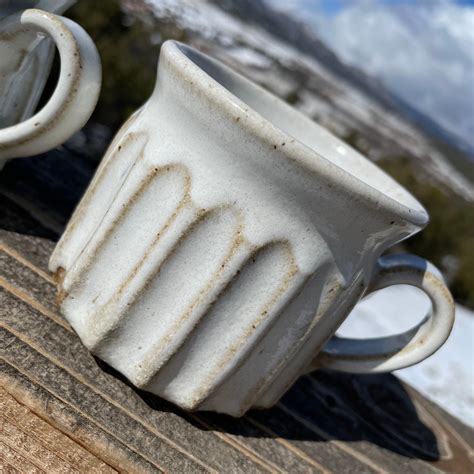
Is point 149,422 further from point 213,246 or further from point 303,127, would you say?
point 303,127

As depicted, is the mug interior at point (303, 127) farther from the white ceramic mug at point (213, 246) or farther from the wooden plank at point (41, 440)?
the wooden plank at point (41, 440)

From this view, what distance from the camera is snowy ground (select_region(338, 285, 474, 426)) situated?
1.13 metres

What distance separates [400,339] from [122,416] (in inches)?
11.6

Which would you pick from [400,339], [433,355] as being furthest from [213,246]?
[433,355]

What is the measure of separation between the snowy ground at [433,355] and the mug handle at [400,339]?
0.44 metres

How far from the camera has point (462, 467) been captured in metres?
0.74

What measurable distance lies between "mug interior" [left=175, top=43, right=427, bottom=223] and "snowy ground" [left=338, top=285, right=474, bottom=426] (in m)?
0.47

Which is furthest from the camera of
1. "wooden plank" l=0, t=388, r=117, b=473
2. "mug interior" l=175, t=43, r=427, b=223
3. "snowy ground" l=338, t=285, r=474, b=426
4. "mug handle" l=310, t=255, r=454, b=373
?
"snowy ground" l=338, t=285, r=474, b=426

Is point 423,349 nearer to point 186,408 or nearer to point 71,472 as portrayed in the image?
point 186,408

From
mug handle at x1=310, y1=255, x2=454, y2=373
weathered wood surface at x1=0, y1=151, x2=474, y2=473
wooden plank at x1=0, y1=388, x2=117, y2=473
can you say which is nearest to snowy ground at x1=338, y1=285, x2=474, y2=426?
weathered wood surface at x1=0, y1=151, x2=474, y2=473

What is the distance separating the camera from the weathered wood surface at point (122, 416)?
435 millimetres

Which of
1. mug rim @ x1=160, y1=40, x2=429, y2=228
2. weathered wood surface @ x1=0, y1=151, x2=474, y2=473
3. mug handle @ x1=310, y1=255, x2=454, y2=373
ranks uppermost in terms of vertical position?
mug rim @ x1=160, y1=40, x2=429, y2=228

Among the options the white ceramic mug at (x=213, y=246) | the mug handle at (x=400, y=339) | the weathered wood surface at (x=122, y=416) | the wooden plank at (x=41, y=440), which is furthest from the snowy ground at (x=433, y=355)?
the wooden plank at (x=41, y=440)

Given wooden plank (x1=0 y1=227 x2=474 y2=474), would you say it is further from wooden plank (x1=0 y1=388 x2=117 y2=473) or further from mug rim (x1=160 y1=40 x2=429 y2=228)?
mug rim (x1=160 y1=40 x2=429 y2=228)
